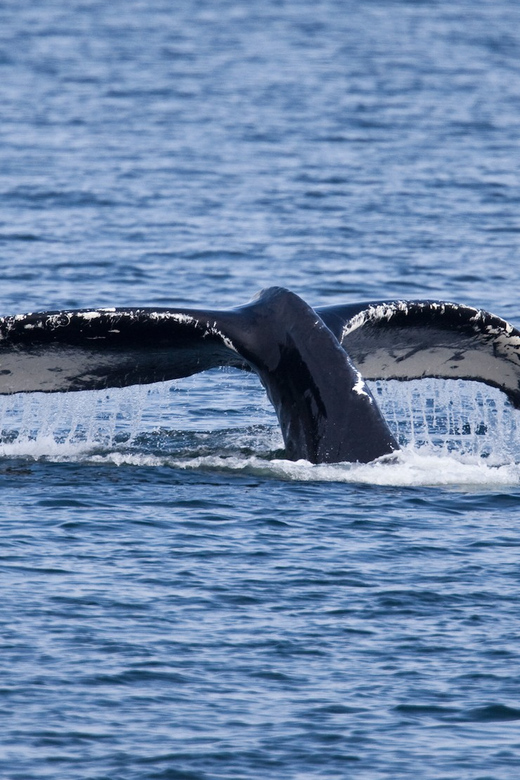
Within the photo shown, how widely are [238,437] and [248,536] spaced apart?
335 centimetres

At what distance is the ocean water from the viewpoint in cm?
986

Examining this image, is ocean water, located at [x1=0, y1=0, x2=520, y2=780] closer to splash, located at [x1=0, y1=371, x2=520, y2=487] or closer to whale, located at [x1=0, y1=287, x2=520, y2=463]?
splash, located at [x1=0, y1=371, x2=520, y2=487]

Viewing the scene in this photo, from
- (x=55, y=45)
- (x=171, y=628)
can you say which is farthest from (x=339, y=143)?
(x=171, y=628)

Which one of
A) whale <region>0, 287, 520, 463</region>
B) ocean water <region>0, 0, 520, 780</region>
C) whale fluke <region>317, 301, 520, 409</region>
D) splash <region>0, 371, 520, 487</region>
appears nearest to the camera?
ocean water <region>0, 0, 520, 780</region>

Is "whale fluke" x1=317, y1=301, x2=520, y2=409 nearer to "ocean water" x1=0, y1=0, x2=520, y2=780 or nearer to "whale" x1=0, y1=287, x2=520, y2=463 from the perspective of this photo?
"whale" x1=0, y1=287, x2=520, y2=463

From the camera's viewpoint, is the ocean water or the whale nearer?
the ocean water

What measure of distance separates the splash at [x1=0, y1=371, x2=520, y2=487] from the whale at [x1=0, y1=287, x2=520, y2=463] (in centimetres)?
25

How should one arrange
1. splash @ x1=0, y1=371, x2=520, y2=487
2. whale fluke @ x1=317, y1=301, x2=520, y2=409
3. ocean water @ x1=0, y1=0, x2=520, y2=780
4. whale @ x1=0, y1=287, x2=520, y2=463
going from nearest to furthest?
ocean water @ x1=0, y1=0, x2=520, y2=780 < whale @ x1=0, y1=287, x2=520, y2=463 < whale fluke @ x1=317, y1=301, x2=520, y2=409 < splash @ x1=0, y1=371, x2=520, y2=487

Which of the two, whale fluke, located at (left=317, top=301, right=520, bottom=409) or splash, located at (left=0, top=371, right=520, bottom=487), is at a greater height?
whale fluke, located at (left=317, top=301, right=520, bottom=409)

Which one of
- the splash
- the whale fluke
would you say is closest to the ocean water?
the splash

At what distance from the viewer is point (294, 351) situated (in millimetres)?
13570

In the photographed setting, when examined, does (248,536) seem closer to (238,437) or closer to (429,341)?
(429,341)

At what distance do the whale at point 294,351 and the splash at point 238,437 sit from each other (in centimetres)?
25

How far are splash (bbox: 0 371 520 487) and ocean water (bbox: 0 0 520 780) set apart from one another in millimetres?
48
